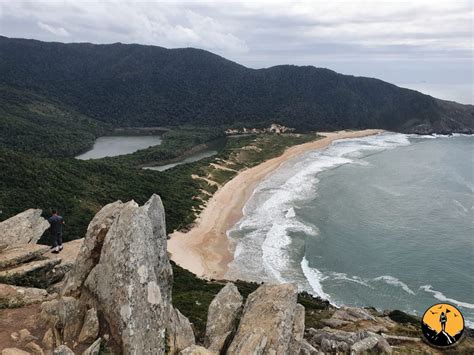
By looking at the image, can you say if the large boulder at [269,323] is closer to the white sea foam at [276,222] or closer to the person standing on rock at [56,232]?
the person standing on rock at [56,232]

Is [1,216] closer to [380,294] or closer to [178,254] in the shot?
[178,254]

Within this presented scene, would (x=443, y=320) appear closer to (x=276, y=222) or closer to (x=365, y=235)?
(x=365, y=235)

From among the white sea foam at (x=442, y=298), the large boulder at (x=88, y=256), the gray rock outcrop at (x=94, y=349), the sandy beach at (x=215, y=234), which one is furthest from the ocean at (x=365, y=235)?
the gray rock outcrop at (x=94, y=349)

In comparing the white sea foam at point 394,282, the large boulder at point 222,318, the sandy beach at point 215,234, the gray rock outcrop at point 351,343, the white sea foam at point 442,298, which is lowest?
the sandy beach at point 215,234

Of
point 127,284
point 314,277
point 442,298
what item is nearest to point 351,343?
point 127,284

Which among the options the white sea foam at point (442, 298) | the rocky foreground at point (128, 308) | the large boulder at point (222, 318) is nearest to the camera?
the rocky foreground at point (128, 308)

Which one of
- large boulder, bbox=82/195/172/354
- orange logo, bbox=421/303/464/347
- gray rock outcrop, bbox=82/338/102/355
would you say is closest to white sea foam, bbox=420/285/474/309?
orange logo, bbox=421/303/464/347

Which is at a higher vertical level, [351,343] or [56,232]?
[56,232]

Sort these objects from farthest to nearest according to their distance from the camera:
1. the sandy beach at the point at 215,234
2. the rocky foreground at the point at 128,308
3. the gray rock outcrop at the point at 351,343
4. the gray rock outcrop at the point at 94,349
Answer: the sandy beach at the point at 215,234
the gray rock outcrop at the point at 351,343
the rocky foreground at the point at 128,308
the gray rock outcrop at the point at 94,349
